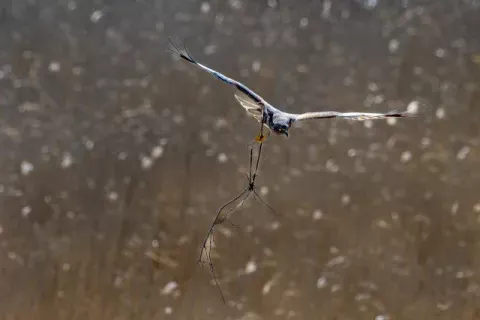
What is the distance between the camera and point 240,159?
505mm

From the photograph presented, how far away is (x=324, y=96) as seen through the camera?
507mm

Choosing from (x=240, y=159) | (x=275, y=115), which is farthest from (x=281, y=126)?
(x=240, y=159)

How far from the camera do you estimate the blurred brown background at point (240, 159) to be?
50cm

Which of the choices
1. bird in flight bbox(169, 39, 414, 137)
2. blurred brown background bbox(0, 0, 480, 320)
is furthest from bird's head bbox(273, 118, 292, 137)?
blurred brown background bbox(0, 0, 480, 320)

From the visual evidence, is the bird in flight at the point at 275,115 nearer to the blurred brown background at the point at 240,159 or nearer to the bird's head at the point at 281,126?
the bird's head at the point at 281,126

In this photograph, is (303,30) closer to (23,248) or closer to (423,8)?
(423,8)

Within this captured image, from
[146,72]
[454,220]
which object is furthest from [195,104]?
[454,220]

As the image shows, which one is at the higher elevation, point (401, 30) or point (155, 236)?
point (401, 30)

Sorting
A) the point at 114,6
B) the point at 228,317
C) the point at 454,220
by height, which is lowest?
the point at 228,317

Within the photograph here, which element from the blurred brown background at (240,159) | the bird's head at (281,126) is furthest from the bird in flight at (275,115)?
the blurred brown background at (240,159)

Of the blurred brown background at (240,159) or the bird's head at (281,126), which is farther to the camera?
the blurred brown background at (240,159)

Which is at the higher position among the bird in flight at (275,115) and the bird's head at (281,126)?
the bird in flight at (275,115)

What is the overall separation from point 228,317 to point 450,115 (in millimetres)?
338

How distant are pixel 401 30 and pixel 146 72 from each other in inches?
11.5
